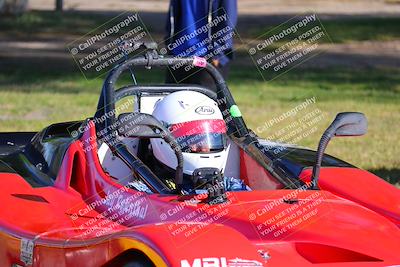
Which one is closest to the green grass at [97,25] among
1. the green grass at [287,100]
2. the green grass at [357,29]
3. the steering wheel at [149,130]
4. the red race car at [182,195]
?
the green grass at [357,29]

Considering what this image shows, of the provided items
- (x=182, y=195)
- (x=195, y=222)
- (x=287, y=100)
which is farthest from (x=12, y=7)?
(x=195, y=222)

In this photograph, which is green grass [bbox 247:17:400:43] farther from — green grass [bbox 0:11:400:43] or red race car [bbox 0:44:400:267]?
red race car [bbox 0:44:400:267]

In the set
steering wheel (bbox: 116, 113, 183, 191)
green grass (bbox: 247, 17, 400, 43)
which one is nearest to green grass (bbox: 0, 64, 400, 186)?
steering wheel (bbox: 116, 113, 183, 191)

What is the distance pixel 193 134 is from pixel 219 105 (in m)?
1.00

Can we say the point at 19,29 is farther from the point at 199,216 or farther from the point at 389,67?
the point at 199,216

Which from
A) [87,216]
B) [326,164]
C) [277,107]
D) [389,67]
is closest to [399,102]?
[277,107]

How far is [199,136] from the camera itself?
6512mm

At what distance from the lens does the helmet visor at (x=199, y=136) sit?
649 centimetres

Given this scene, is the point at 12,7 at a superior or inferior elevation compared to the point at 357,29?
superior

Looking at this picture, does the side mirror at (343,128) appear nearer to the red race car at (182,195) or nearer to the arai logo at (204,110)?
the red race car at (182,195)

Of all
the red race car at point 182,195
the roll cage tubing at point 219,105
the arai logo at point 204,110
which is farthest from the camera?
the roll cage tubing at point 219,105

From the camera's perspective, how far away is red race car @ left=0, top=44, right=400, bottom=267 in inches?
215

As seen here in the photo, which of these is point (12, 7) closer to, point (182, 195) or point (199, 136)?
point (199, 136)

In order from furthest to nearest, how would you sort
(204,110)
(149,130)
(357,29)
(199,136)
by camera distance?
(357,29), (204,110), (199,136), (149,130)
